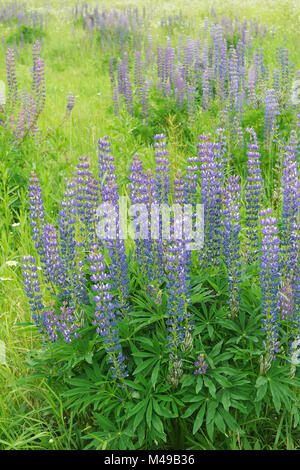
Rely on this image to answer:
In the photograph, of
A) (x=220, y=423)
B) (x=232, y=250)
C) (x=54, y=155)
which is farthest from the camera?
(x=54, y=155)

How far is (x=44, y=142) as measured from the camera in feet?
17.4

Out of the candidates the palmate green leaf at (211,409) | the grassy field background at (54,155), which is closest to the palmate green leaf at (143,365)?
the palmate green leaf at (211,409)

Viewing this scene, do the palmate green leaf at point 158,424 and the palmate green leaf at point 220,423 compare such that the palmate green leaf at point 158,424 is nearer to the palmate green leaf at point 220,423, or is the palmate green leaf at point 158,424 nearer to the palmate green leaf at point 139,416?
the palmate green leaf at point 139,416

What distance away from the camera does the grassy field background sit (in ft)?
8.38

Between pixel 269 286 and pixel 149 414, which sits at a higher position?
pixel 269 286

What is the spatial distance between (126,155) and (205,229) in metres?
2.44

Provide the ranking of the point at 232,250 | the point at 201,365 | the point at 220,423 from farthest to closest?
the point at 232,250 → the point at 201,365 → the point at 220,423

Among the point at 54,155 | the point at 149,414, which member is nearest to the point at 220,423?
the point at 149,414

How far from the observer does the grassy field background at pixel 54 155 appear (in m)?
2.55

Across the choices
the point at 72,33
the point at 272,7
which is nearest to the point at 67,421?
the point at 72,33

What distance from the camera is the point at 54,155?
4.71 meters

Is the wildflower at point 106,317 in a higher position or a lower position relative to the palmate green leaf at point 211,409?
higher

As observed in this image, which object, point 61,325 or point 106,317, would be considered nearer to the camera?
point 106,317

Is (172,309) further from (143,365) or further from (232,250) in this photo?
(232,250)
